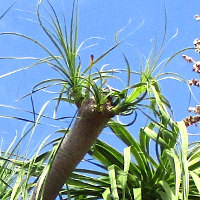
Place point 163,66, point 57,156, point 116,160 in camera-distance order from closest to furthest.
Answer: point 57,156
point 163,66
point 116,160

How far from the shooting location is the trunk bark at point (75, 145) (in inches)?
95.0

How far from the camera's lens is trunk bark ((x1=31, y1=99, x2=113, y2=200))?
241 centimetres

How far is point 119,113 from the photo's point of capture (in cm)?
252

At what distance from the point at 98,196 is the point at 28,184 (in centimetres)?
60

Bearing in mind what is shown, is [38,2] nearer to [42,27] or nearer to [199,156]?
[42,27]

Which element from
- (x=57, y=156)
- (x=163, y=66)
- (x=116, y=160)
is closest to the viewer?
(x=57, y=156)

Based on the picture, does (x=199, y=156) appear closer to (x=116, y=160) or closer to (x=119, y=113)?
(x=116, y=160)

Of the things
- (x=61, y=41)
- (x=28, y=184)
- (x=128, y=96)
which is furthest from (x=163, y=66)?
(x=28, y=184)

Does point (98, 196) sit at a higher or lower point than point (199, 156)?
lower

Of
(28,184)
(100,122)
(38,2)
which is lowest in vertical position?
(28,184)

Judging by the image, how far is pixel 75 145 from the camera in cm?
245

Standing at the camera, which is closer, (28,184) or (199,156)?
(28,184)

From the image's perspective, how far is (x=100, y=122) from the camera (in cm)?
248

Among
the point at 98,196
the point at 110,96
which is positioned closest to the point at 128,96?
the point at 110,96
